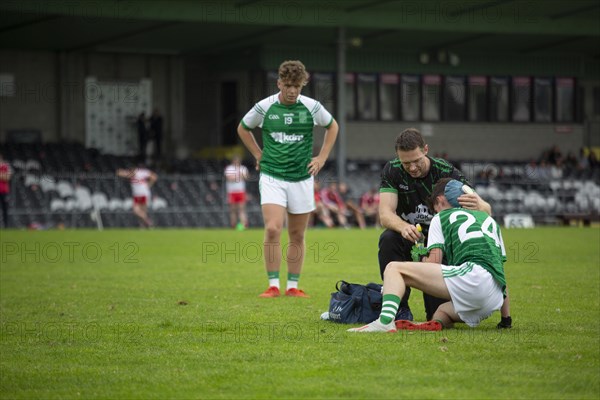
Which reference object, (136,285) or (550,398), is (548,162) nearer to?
(136,285)

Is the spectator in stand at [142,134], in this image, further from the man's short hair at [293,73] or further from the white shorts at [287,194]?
the man's short hair at [293,73]

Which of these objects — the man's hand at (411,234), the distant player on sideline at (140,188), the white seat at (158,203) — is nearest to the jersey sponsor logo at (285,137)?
the man's hand at (411,234)

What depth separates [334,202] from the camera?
3173cm

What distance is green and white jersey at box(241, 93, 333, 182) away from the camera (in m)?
11.1

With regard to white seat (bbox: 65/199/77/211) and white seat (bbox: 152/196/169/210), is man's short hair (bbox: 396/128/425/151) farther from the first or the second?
white seat (bbox: 152/196/169/210)

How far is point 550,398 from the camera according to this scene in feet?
17.7

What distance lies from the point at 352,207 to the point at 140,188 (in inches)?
247

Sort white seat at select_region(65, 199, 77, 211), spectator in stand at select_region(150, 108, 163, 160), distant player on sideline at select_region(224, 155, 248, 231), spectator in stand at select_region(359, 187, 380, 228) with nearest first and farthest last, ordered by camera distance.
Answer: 1. distant player on sideline at select_region(224, 155, 248, 231)
2. white seat at select_region(65, 199, 77, 211)
3. spectator in stand at select_region(359, 187, 380, 228)
4. spectator in stand at select_region(150, 108, 163, 160)

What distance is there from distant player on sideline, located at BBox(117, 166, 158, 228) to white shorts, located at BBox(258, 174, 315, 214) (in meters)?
18.7

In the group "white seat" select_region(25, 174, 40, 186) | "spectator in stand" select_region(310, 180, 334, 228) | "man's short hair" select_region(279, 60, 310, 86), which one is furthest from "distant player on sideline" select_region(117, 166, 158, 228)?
"man's short hair" select_region(279, 60, 310, 86)

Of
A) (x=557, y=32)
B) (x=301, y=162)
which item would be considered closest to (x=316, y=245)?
(x=301, y=162)

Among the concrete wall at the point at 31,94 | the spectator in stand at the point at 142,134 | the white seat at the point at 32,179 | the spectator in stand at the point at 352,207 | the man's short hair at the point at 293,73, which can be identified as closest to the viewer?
the man's short hair at the point at 293,73

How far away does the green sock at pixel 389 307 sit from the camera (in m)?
7.63

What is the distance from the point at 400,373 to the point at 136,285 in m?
7.26
